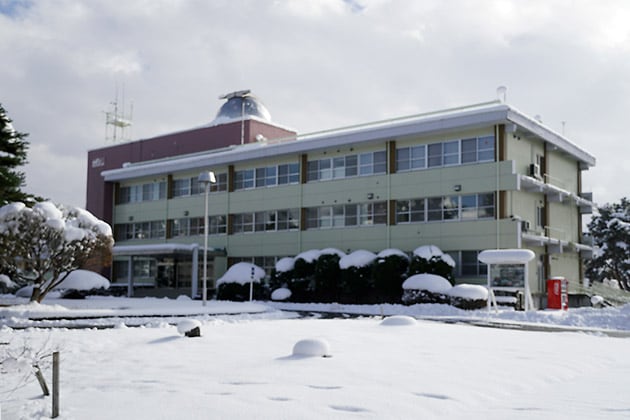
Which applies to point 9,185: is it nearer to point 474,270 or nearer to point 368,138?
point 368,138

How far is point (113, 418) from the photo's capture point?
7.09 meters

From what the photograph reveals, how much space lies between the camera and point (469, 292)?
30.1 meters

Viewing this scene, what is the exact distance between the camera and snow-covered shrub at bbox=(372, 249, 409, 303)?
33.5m

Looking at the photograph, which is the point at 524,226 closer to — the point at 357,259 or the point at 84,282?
the point at 357,259

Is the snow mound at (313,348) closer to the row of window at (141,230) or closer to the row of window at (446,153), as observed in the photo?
the row of window at (446,153)

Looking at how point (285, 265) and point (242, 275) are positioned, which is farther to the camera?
point (242, 275)

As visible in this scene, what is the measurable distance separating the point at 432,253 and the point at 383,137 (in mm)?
7287

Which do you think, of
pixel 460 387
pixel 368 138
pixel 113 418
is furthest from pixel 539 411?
pixel 368 138

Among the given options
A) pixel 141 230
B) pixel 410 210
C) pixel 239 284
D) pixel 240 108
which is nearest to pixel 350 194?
pixel 410 210

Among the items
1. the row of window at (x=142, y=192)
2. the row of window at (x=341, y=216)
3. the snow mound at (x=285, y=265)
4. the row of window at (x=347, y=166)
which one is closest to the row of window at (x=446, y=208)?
the row of window at (x=341, y=216)

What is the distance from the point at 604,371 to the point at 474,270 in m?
23.4

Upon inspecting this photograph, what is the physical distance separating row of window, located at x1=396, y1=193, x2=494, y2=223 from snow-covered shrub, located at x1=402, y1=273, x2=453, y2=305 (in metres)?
A: 4.68

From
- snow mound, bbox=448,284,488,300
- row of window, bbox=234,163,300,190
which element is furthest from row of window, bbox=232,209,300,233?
snow mound, bbox=448,284,488,300

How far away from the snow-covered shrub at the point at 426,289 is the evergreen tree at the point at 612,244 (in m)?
24.3
